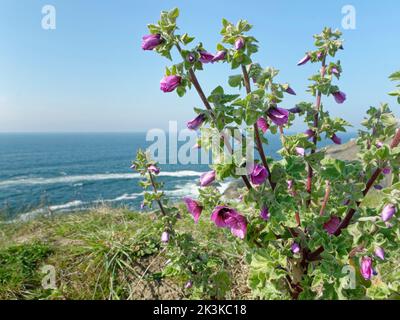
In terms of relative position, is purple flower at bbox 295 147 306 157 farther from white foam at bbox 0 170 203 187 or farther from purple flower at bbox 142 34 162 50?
white foam at bbox 0 170 203 187

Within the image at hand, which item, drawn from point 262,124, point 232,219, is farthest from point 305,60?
point 232,219

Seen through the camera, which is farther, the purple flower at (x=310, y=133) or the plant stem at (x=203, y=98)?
the purple flower at (x=310, y=133)

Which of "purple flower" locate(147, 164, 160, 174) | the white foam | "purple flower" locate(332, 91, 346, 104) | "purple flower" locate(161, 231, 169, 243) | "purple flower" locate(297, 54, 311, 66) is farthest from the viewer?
the white foam

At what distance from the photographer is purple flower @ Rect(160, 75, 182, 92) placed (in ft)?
5.40

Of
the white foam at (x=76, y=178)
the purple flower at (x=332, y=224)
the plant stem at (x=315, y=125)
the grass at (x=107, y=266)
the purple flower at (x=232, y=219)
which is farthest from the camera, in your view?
the white foam at (x=76, y=178)

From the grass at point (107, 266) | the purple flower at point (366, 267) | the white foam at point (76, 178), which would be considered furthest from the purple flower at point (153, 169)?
the white foam at point (76, 178)

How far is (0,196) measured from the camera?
172 feet

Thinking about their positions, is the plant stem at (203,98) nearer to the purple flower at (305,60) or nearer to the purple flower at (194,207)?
the purple flower at (194,207)

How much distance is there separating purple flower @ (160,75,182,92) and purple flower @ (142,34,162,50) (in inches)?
6.9

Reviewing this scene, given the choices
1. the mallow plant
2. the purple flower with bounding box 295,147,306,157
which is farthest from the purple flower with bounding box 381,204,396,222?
the purple flower with bounding box 295,147,306,157

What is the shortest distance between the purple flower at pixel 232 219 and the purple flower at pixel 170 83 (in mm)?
733

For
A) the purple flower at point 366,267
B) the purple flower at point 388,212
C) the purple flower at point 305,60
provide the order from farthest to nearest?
the purple flower at point 305,60 → the purple flower at point 366,267 → the purple flower at point 388,212

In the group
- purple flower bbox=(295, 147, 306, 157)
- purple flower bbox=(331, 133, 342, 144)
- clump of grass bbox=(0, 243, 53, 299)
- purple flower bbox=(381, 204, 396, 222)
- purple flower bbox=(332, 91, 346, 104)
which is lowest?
clump of grass bbox=(0, 243, 53, 299)

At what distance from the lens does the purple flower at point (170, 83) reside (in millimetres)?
1645
